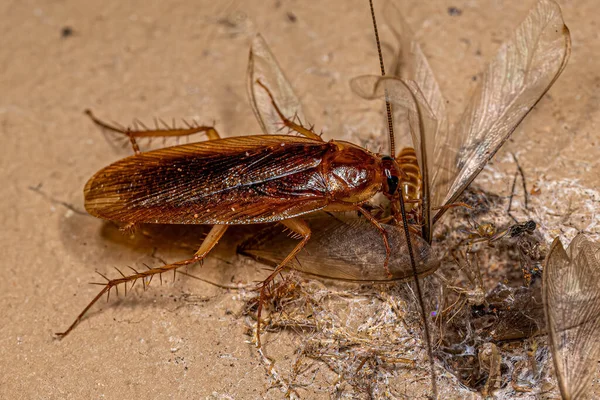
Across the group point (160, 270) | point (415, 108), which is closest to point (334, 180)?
point (415, 108)

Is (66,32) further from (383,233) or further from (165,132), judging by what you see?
(383,233)

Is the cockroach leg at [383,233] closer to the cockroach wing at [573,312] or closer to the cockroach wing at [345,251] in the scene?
the cockroach wing at [345,251]

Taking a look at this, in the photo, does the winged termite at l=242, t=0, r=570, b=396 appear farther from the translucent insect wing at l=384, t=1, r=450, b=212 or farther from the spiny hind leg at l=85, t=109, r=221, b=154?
the spiny hind leg at l=85, t=109, r=221, b=154

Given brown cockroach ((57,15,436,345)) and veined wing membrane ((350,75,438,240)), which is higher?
veined wing membrane ((350,75,438,240))

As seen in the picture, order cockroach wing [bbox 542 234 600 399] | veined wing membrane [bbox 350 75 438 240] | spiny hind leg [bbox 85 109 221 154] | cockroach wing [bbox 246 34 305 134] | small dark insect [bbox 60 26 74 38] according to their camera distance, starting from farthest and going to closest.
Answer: small dark insect [bbox 60 26 74 38], cockroach wing [bbox 246 34 305 134], spiny hind leg [bbox 85 109 221 154], veined wing membrane [bbox 350 75 438 240], cockroach wing [bbox 542 234 600 399]

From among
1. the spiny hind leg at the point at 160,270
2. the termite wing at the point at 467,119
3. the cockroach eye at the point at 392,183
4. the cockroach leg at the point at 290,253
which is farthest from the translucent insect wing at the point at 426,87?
the spiny hind leg at the point at 160,270

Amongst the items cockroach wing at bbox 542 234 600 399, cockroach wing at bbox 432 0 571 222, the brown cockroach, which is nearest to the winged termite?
cockroach wing at bbox 432 0 571 222

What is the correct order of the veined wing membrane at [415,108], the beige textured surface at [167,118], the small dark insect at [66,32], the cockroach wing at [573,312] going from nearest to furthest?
the cockroach wing at [573,312] → the veined wing membrane at [415,108] → the beige textured surface at [167,118] → the small dark insect at [66,32]

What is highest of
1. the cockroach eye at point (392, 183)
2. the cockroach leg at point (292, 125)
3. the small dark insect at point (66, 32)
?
the small dark insect at point (66, 32)
